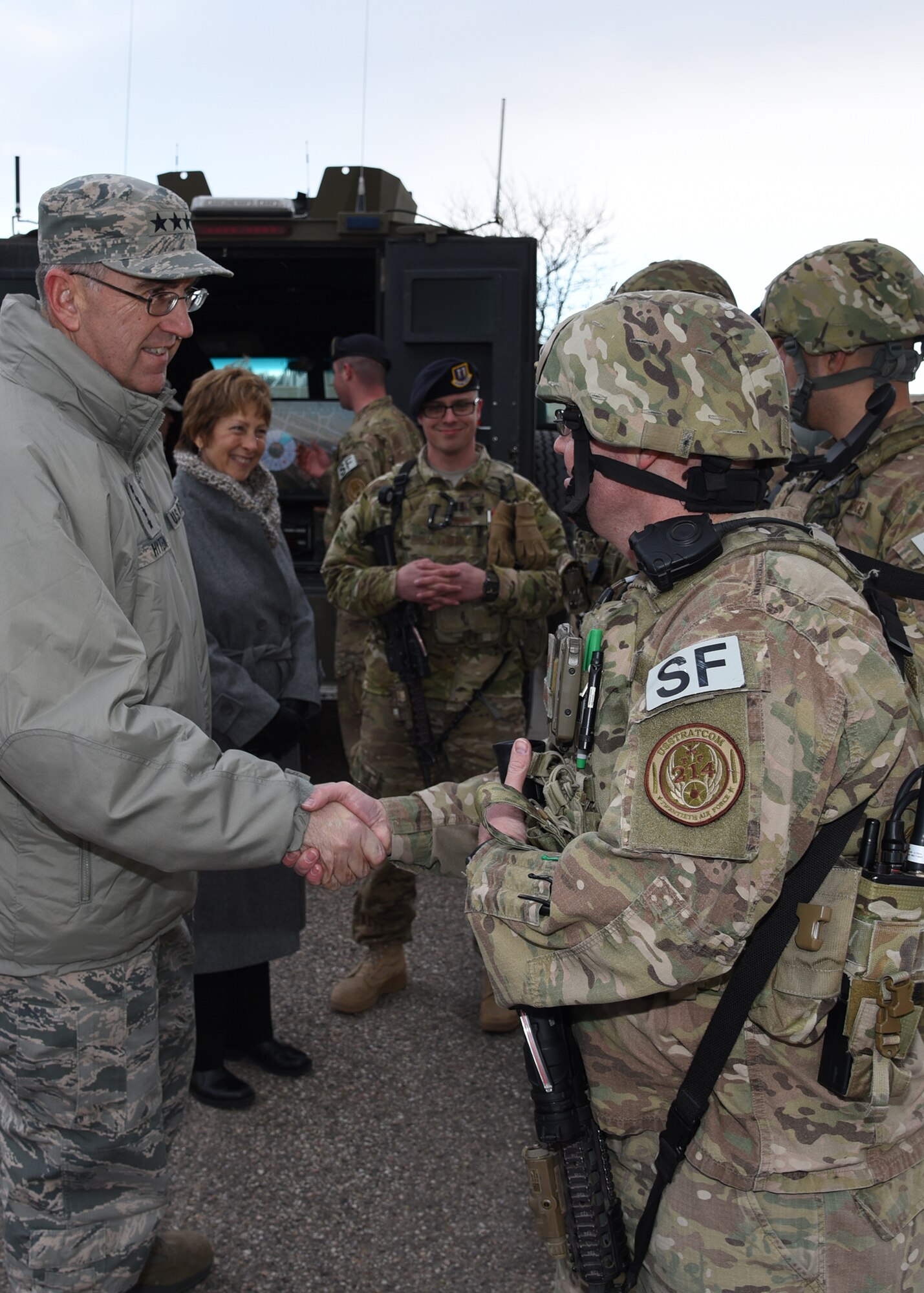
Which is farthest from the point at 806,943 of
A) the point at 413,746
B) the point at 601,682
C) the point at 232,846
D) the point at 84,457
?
the point at 413,746

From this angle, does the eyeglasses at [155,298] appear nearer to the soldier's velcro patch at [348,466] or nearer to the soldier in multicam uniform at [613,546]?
the soldier in multicam uniform at [613,546]

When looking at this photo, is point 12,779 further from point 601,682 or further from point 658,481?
point 658,481

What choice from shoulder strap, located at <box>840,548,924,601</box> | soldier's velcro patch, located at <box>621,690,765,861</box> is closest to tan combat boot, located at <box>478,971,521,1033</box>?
shoulder strap, located at <box>840,548,924,601</box>

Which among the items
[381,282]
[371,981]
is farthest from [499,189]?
[371,981]

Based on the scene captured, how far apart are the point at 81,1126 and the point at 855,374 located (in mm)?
2394

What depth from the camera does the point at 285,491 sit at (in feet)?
21.1

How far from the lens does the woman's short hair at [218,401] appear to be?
3.15 metres

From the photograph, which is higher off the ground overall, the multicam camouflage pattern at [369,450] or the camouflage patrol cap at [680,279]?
the camouflage patrol cap at [680,279]

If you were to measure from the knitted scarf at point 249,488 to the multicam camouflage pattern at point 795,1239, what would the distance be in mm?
2169

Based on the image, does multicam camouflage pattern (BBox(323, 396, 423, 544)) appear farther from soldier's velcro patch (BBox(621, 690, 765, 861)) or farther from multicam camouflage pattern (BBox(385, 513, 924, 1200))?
soldier's velcro patch (BBox(621, 690, 765, 861))

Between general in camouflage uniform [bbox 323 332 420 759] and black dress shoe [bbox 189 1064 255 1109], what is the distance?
1.80 meters

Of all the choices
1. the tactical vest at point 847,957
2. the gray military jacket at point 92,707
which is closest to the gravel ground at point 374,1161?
the gray military jacket at point 92,707

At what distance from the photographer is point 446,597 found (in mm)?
3850

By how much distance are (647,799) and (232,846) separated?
83 cm
